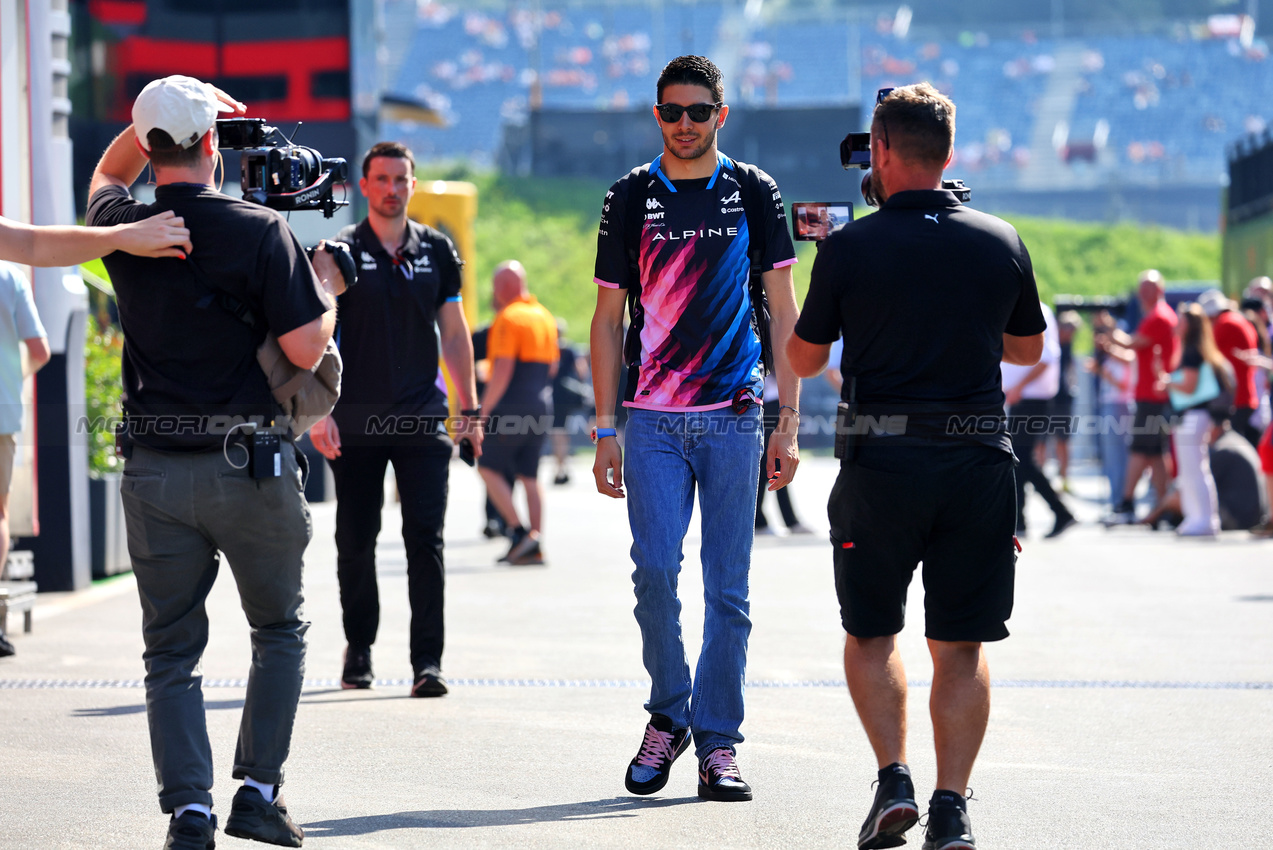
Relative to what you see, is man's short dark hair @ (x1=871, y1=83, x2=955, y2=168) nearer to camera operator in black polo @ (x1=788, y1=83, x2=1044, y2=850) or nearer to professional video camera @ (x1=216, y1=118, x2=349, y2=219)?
camera operator in black polo @ (x1=788, y1=83, x2=1044, y2=850)

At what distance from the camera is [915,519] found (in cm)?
421

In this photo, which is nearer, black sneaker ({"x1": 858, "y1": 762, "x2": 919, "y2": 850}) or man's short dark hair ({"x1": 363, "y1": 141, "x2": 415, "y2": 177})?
black sneaker ({"x1": 858, "y1": 762, "x2": 919, "y2": 850})

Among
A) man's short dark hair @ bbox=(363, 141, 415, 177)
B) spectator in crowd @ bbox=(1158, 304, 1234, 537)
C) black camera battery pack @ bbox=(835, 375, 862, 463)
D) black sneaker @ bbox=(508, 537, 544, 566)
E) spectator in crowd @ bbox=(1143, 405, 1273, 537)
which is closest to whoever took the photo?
black camera battery pack @ bbox=(835, 375, 862, 463)

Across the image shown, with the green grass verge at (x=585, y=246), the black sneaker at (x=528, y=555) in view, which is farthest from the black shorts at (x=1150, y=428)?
the green grass verge at (x=585, y=246)

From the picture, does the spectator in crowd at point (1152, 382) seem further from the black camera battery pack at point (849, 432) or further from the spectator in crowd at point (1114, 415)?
the black camera battery pack at point (849, 432)

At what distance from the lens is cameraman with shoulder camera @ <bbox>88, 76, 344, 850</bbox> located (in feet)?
13.6

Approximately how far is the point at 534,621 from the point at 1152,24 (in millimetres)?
74660

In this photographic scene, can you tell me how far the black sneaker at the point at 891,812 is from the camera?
4145 mm

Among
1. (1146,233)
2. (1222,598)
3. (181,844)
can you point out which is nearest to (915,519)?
(181,844)

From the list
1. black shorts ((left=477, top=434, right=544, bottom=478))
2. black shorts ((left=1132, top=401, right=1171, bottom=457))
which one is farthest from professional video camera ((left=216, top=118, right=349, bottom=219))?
black shorts ((left=1132, top=401, right=1171, bottom=457))

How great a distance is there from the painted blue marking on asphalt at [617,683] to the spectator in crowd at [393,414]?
0.73 feet

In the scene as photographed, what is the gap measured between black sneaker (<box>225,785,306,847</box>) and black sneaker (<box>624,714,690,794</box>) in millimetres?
1121

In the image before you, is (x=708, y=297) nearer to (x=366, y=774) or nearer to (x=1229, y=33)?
(x=366, y=774)

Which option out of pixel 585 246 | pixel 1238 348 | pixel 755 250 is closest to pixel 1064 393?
pixel 1238 348
